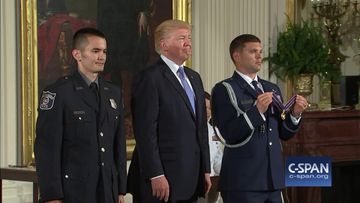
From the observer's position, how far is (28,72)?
18.3 ft

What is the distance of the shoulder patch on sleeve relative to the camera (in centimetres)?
315

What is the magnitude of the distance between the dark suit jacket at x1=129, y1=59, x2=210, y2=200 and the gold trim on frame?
229 cm

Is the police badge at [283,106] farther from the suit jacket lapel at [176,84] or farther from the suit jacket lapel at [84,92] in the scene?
the suit jacket lapel at [84,92]

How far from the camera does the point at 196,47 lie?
22.5 ft

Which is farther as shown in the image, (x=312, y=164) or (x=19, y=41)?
(x=19, y=41)

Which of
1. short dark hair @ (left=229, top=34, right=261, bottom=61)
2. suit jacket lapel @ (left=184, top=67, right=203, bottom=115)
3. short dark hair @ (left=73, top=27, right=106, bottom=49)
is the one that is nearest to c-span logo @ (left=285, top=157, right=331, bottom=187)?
short dark hair @ (left=229, top=34, right=261, bottom=61)

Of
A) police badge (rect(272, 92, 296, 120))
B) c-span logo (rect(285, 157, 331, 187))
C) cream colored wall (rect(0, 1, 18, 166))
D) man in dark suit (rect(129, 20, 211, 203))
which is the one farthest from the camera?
cream colored wall (rect(0, 1, 18, 166))

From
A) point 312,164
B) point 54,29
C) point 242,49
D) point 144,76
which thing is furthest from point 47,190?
point 54,29

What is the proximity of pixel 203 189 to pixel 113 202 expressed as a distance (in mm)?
521

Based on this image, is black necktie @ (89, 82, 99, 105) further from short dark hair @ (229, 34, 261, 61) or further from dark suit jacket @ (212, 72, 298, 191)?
short dark hair @ (229, 34, 261, 61)

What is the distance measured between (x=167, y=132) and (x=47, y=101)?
621mm

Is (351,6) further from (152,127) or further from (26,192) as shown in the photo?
(152,127)

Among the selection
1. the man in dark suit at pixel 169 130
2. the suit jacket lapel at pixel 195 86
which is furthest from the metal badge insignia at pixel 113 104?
the suit jacket lapel at pixel 195 86

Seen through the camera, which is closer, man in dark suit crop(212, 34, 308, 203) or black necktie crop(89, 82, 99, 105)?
black necktie crop(89, 82, 99, 105)
